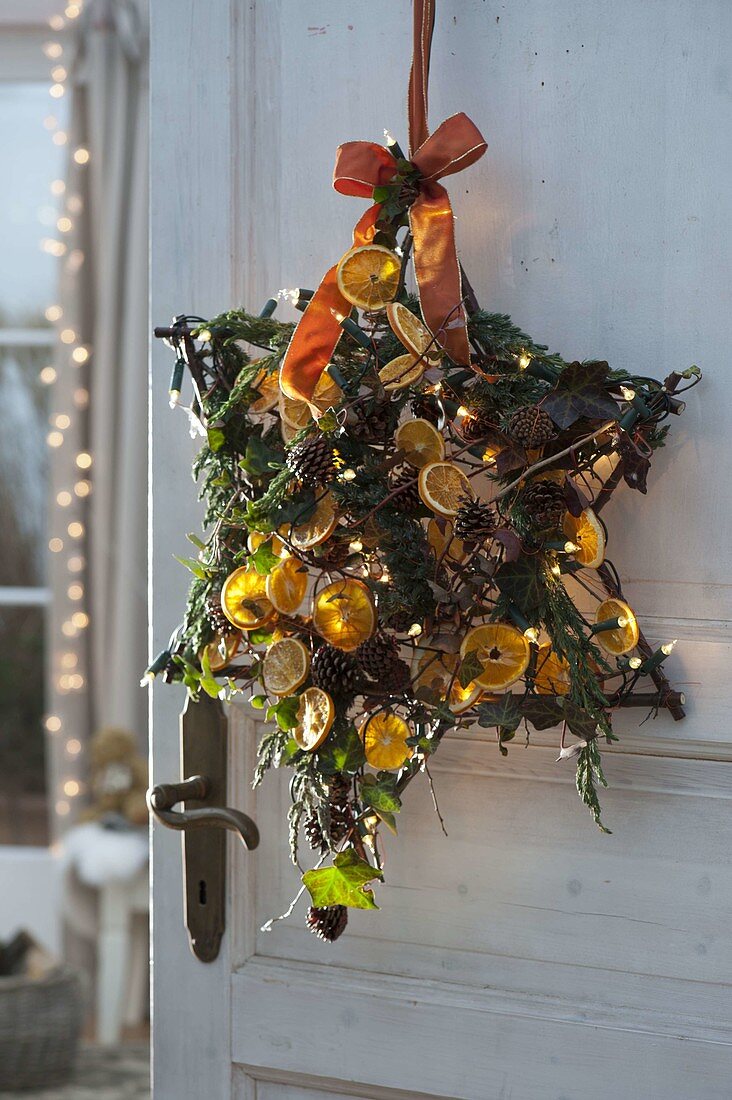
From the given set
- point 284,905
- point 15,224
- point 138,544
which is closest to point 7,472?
point 138,544

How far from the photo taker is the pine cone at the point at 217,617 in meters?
0.84

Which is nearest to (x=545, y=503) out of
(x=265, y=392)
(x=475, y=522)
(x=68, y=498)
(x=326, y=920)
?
(x=475, y=522)

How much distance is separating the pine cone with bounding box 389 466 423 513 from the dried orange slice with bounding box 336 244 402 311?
0.41 feet

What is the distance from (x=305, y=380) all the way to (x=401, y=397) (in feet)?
0.24

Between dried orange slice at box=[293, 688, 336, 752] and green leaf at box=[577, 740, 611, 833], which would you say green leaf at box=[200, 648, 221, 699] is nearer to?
dried orange slice at box=[293, 688, 336, 752]

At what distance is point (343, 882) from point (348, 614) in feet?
0.66

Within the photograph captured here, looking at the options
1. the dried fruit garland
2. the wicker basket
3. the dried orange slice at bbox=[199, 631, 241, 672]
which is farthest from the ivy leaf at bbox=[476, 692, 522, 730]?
the wicker basket

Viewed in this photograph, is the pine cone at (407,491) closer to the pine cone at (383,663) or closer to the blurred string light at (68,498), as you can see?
the pine cone at (383,663)

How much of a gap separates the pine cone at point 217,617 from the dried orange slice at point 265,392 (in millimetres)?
155

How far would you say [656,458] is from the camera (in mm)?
850

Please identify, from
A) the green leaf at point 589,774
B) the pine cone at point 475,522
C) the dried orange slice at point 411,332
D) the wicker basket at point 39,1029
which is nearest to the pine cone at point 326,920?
the green leaf at point 589,774

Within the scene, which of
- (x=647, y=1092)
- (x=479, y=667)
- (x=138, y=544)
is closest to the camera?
(x=479, y=667)

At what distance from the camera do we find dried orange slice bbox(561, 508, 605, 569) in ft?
2.50

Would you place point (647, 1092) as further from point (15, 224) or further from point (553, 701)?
point (15, 224)
